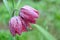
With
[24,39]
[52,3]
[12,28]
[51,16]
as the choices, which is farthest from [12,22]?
[52,3]

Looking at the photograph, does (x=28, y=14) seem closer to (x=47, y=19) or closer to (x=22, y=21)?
(x=22, y=21)

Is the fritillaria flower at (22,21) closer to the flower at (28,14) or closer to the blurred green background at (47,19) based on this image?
the flower at (28,14)

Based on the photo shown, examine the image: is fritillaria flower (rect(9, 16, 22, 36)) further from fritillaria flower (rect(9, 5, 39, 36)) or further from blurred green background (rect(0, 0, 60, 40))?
blurred green background (rect(0, 0, 60, 40))

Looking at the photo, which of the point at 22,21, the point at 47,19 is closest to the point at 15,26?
the point at 22,21

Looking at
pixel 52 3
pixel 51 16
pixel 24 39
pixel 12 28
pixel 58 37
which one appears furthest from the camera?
pixel 52 3

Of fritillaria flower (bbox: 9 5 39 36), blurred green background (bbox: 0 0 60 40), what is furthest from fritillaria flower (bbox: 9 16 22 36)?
blurred green background (bbox: 0 0 60 40)

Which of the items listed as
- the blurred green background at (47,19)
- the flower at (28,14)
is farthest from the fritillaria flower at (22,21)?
the blurred green background at (47,19)

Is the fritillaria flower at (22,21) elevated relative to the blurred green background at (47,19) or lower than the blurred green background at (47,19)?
elevated

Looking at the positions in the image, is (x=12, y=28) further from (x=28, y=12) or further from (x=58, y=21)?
(x=58, y=21)
